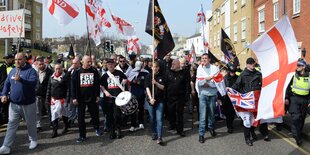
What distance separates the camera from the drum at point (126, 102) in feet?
23.6

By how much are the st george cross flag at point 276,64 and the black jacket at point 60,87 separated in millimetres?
4818

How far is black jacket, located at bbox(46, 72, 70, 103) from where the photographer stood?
25.7 feet

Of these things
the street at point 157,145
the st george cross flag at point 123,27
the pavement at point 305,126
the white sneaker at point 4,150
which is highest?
the st george cross flag at point 123,27

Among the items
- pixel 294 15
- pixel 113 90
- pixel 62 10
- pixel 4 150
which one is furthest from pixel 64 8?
pixel 294 15

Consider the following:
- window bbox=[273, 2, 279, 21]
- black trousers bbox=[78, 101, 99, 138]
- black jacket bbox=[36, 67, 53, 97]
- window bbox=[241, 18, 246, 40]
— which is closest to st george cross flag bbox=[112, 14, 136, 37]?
black jacket bbox=[36, 67, 53, 97]

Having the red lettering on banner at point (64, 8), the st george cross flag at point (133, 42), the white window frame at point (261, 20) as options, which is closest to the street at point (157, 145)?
the red lettering on banner at point (64, 8)

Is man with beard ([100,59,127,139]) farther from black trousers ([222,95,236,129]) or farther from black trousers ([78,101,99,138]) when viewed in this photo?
black trousers ([222,95,236,129])

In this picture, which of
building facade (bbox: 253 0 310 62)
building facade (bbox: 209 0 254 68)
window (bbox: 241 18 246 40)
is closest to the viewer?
building facade (bbox: 253 0 310 62)

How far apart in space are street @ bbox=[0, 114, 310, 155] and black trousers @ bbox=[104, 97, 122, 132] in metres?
0.34

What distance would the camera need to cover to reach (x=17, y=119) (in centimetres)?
642

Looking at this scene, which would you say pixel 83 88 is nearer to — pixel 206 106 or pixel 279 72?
pixel 206 106

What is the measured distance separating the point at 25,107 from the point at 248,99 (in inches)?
193

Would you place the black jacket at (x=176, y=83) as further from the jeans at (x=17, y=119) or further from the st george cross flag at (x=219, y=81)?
the jeans at (x=17, y=119)

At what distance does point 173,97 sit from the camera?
7.57 m
